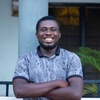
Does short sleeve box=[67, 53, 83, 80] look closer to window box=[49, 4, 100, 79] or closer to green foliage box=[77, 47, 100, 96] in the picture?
green foliage box=[77, 47, 100, 96]

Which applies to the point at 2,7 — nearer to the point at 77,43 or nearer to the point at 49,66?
the point at 77,43

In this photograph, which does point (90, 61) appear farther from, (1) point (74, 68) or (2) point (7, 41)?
(2) point (7, 41)

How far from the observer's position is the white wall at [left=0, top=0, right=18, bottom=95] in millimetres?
8141

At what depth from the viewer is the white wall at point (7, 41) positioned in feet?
26.7

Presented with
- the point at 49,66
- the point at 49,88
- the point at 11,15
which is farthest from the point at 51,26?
the point at 11,15

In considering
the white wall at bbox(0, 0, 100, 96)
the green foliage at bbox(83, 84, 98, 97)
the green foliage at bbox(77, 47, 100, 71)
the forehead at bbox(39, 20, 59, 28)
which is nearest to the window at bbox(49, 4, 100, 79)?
the white wall at bbox(0, 0, 100, 96)

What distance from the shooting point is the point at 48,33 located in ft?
10.5

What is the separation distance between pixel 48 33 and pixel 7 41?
16.6ft

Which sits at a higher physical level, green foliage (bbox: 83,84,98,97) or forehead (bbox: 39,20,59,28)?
forehead (bbox: 39,20,59,28)

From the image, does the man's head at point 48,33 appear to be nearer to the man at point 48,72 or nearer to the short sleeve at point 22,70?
the man at point 48,72

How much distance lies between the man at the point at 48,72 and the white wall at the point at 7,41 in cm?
492

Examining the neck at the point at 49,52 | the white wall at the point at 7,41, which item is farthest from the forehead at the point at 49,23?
the white wall at the point at 7,41

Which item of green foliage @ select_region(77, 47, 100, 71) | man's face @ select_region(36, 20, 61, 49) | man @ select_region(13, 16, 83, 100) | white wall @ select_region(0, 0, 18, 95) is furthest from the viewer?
white wall @ select_region(0, 0, 18, 95)

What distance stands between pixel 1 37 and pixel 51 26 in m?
5.03
